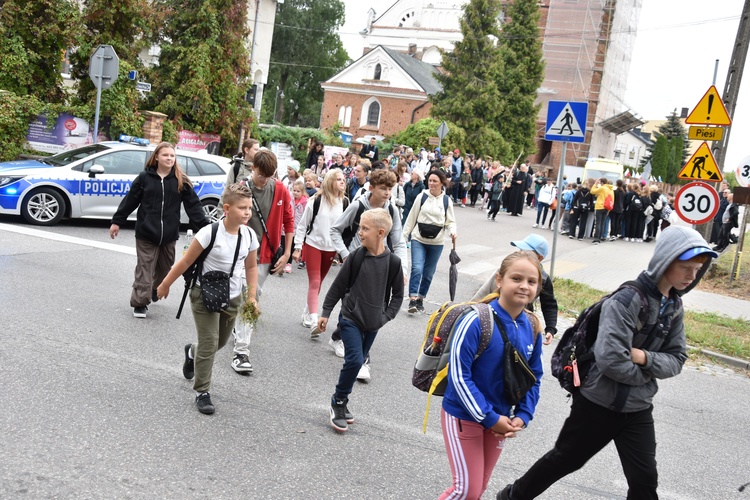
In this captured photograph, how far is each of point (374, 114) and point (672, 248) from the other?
205 ft

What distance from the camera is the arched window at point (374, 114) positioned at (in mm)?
64562

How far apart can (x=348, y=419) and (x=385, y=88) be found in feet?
195

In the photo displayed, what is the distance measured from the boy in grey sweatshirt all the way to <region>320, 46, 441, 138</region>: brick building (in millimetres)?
56648

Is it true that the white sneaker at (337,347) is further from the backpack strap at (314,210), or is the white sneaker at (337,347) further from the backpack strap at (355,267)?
the backpack strap at (355,267)

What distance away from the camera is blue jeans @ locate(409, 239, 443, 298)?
9828mm

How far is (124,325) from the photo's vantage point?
24.6 feet

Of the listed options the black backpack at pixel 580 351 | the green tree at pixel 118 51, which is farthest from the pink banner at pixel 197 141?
the black backpack at pixel 580 351

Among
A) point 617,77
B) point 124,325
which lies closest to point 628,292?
point 124,325

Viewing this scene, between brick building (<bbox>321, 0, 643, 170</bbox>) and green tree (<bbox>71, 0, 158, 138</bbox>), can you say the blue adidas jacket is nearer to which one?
green tree (<bbox>71, 0, 158, 138</bbox>)

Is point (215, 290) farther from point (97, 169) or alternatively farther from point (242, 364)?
point (97, 169)

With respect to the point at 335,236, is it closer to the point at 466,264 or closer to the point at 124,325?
the point at 124,325

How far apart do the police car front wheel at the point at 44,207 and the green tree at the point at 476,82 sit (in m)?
35.9

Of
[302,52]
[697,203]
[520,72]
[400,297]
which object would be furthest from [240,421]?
[302,52]

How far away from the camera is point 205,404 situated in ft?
17.7
